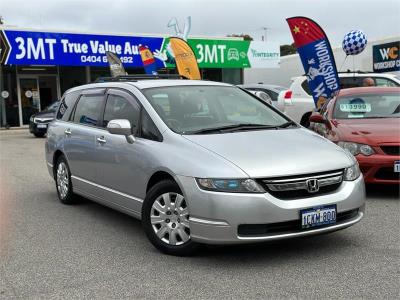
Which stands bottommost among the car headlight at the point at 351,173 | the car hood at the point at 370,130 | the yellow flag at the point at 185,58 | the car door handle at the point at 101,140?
the car headlight at the point at 351,173

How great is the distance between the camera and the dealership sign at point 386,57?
2558cm

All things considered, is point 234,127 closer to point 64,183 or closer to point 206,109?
point 206,109

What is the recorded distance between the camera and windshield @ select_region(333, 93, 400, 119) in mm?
7746

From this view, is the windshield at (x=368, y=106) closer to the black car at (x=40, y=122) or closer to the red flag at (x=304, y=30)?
the red flag at (x=304, y=30)

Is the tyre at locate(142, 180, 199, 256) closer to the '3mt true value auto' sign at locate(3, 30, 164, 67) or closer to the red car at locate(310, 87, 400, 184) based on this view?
the red car at locate(310, 87, 400, 184)

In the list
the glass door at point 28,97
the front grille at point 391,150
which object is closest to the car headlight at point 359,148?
the front grille at point 391,150

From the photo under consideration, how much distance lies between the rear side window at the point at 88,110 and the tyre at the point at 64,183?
2.21 feet

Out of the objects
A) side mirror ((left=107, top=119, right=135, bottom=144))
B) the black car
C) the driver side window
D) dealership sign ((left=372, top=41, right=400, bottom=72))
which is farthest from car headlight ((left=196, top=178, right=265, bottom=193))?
dealership sign ((left=372, top=41, right=400, bottom=72))

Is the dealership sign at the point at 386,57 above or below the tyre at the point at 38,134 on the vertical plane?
above

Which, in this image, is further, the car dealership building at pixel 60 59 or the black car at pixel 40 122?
the car dealership building at pixel 60 59

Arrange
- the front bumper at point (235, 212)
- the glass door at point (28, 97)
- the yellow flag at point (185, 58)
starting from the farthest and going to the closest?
the glass door at point (28, 97)
the yellow flag at point (185, 58)
the front bumper at point (235, 212)

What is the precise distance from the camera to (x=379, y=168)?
6516 millimetres

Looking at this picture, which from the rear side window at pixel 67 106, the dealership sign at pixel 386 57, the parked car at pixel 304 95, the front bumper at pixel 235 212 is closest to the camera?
the front bumper at pixel 235 212

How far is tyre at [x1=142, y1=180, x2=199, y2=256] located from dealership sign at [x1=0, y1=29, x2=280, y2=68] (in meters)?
19.4
